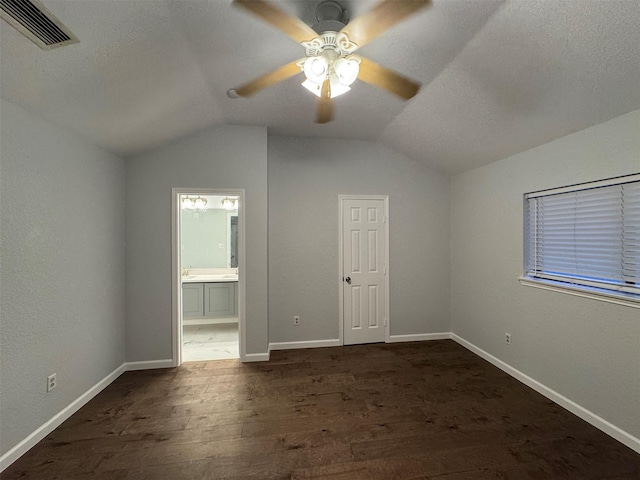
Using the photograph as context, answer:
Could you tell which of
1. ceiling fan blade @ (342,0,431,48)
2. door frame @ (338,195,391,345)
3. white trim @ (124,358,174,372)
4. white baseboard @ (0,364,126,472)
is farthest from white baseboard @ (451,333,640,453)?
white baseboard @ (0,364,126,472)

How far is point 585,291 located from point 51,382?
440 centimetres

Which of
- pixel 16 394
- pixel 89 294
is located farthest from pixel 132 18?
pixel 16 394

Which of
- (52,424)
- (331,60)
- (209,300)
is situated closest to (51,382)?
(52,424)

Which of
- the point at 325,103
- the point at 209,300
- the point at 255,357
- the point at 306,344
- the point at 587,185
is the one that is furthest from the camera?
the point at 209,300

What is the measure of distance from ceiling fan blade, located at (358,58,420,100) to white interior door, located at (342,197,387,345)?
83.0 inches

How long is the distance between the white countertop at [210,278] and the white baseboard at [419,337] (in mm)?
2814

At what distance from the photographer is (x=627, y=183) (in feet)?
6.51

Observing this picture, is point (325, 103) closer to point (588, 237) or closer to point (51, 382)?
point (588, 237)

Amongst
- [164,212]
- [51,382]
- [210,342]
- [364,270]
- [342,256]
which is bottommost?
[210,342]

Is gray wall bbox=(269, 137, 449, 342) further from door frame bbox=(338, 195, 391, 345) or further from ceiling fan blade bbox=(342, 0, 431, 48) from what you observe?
ceiling fan blade bbox=(342, 0, 431, 48)

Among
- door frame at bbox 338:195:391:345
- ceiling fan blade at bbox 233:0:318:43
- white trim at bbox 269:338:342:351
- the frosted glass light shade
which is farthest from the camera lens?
door frame at bbox 338:195:391:345

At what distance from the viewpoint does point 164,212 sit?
3117mm

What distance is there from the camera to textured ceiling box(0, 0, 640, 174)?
147cm

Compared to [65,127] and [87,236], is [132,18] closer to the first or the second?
[65,127]
